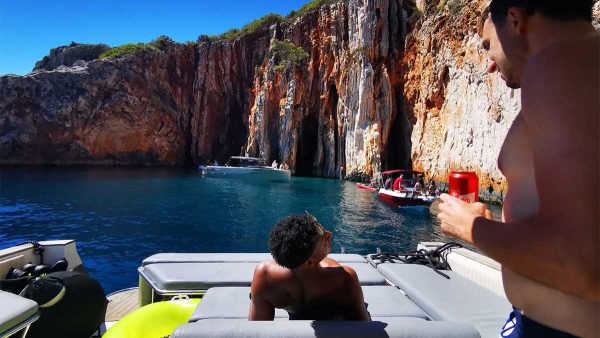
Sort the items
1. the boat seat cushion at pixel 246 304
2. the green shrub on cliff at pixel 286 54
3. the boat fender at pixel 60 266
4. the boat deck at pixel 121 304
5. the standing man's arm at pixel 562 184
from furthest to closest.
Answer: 1. the green shrub on cliff at pixel 286 54
2. the boat deck at pixel 121 304
3. the boat fender at pixel 60 266
4. the boat seat cushion at pixel 246 304
5. the standing man's arm at pixel 562 184

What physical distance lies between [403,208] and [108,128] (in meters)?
47.1

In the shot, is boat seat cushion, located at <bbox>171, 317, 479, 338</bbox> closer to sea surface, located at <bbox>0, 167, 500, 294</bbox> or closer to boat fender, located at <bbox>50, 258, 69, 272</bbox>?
boat fender, located at <bbox>50, 258, 69, 272</bbox>

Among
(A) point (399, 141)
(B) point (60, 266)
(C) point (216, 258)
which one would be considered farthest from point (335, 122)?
(B) point (60, 266)

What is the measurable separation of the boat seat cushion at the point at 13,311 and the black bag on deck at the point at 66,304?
50 centimetres

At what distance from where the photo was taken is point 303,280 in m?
2.51

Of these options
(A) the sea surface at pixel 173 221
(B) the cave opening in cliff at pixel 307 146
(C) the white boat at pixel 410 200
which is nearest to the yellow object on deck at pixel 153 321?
Answer: (A) the sea surface at pixel 173 221

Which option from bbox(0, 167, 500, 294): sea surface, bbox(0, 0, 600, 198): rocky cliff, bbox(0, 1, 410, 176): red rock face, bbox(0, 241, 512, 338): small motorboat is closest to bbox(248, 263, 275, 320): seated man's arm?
bbox(0, 241, 512, 338): small motorboat

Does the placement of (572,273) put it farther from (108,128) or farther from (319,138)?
(108,128)

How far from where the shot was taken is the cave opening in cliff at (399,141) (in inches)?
1459

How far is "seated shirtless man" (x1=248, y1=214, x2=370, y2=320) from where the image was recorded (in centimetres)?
242

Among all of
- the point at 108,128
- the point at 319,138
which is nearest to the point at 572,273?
the point at 319,138

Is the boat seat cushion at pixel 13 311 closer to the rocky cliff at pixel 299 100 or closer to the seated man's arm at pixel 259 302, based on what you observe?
the seated man's arm at pixel 259 302

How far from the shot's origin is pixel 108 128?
5372 cm

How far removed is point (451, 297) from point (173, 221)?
14831 millimetres
